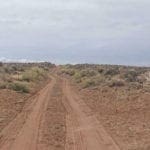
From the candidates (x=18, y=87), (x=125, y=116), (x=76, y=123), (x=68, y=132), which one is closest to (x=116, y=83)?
(x=18, y=87)

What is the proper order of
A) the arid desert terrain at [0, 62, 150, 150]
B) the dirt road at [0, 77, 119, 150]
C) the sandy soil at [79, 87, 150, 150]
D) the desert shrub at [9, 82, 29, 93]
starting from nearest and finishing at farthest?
1. the dirt road at [0, 77, 119, 150]
2. the arid desert terrain at [0, 62, 150, 150]
3. the sandy soil at [79, 87, 150, 150]
4. the desert shrub at [9, 82, 29, 93]

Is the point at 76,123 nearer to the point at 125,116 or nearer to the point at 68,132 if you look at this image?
the point at 68,132

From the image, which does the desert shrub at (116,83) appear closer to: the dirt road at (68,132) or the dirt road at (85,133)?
the dirt road at (68,132)

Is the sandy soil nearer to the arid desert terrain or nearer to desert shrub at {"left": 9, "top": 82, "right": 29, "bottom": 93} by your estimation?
the arid desert terrain

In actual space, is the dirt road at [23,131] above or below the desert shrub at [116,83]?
below

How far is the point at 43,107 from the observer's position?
3134 cm

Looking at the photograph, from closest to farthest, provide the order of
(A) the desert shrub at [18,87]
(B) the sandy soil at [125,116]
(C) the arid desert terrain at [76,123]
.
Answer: (C) the arid desert terrain at [76,123] → (B) the sandy soil at [125,116] → (A) the desert shrub at [18,87]

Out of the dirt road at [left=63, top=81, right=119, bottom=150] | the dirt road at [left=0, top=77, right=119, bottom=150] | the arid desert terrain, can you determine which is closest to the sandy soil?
the arid desert terrain

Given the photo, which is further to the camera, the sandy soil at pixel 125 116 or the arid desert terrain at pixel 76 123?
the sandy soil at pixel 125 116

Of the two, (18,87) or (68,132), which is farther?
(18,87)

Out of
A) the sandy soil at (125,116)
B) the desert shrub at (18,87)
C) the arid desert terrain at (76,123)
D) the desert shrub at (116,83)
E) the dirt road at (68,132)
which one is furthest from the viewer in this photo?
the desert shrub at (116,83)

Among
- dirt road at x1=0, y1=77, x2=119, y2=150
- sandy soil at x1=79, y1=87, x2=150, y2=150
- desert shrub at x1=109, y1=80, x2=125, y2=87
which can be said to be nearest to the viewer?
dirt road at x1=0, y1=77, x2=119, y2=150

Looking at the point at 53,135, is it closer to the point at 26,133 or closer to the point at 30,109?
the point at 26,133

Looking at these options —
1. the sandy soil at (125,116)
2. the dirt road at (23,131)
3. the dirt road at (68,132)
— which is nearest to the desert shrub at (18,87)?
the sandy soil at (125,116)
